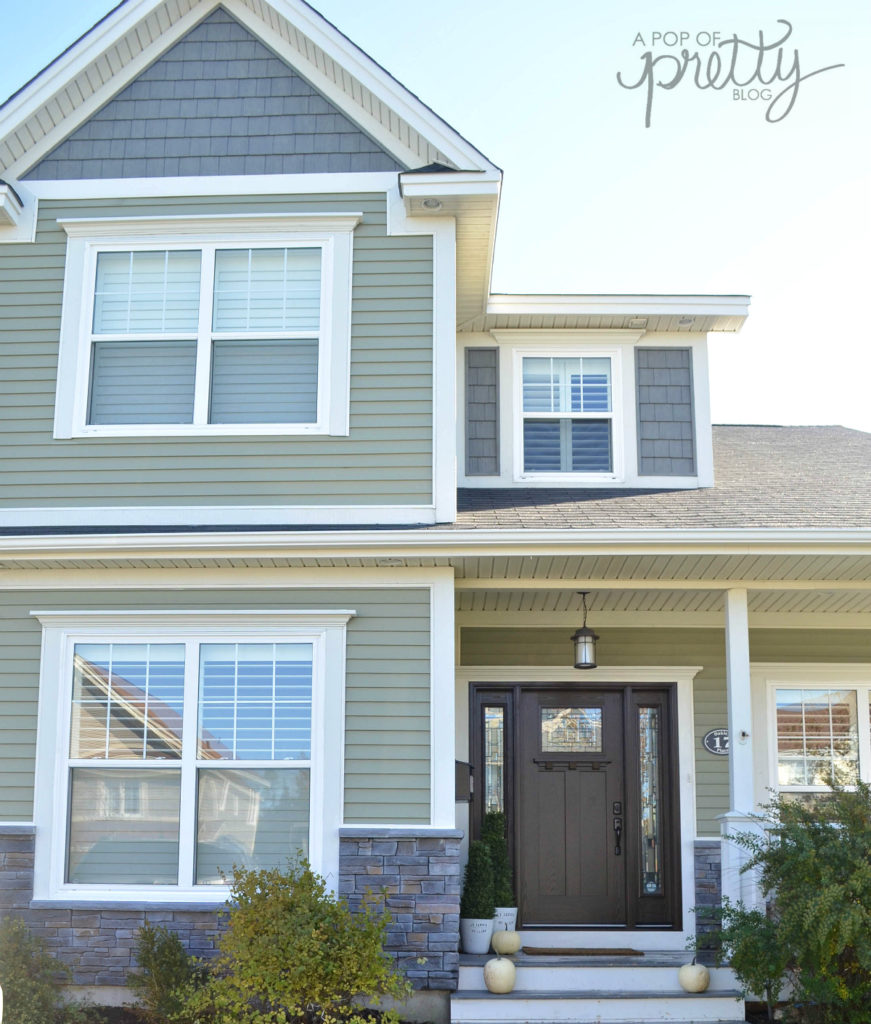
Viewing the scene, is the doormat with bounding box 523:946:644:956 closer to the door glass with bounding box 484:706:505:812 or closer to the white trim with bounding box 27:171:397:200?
the door glass with bounding box 484:706:505:812

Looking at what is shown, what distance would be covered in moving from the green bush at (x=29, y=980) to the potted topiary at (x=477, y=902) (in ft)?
8.51

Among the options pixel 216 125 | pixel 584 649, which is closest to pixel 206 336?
pixel 216 125

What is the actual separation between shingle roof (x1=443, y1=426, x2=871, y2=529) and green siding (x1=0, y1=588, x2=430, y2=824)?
0.86m

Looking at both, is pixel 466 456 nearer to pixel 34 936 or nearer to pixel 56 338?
pixel 56 338

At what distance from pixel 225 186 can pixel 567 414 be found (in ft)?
10.6

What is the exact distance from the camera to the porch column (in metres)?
7.28

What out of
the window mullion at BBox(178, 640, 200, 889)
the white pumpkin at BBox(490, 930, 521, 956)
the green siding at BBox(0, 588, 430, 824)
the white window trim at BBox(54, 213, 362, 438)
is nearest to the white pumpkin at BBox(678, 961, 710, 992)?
the white pumpkin at BBox(490, 930, 521, 956)

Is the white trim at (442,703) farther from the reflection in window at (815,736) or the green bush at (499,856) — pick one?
the reflection in window at (815,736)

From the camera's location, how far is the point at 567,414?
9.27 m

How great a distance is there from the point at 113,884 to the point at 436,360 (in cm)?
413

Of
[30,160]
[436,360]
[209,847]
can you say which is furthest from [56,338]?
[209,847]

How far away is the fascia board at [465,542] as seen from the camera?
7.18m

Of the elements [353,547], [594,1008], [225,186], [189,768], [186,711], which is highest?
[225,186]

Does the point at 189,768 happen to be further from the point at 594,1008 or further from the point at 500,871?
the point at 594,1008
